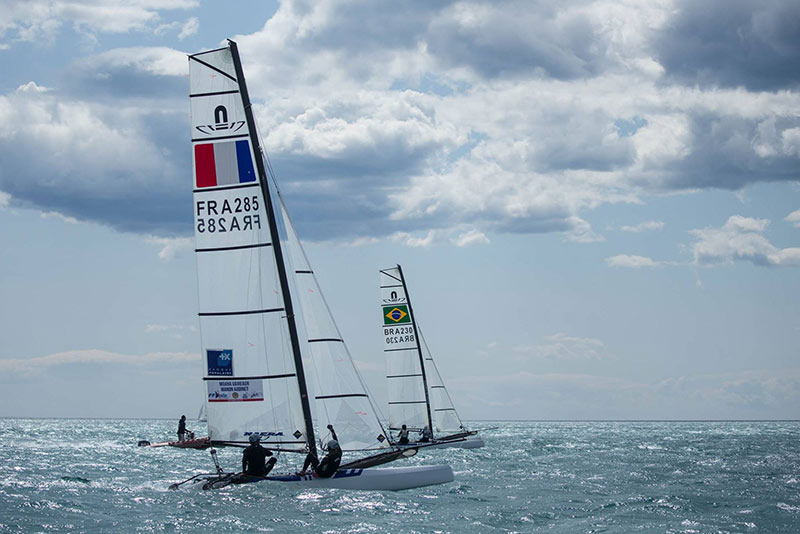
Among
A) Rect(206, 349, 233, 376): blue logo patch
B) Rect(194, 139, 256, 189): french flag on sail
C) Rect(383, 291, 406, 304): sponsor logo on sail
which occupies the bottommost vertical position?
Rect(206, 349, 233, 376): blue logo patch

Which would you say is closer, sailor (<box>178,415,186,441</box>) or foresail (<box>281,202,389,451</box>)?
foresail (<box>281,202,389,451</box>)

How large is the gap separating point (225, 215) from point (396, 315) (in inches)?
1004

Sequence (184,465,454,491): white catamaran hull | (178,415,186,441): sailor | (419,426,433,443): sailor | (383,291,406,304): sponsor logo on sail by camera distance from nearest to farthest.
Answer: (184,465,454,491): white catamaran hull
(178,415,186,441): sailor
(419,426,433,443): sailor
(383,291,406,304): sponsor logo on sail

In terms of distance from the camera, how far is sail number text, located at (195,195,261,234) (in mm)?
24781

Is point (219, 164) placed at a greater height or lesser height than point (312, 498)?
greater

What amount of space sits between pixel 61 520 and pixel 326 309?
29.7 ft

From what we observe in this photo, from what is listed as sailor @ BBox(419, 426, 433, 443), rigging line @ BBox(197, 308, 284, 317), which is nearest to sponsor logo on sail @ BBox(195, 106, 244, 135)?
rigging line @ BBox(197, 308, 284, 317)

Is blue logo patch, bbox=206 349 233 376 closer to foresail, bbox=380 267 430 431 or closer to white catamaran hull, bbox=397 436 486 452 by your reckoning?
white catamaran hull, bbox=397 436 486 452

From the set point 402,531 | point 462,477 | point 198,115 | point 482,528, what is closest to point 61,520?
point 402,531

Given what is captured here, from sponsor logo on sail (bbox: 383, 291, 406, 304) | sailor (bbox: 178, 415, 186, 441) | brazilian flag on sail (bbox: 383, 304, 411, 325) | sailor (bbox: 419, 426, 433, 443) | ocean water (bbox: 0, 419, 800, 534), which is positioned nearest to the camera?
ocean water (bbox: 0, 419, 800, 534)

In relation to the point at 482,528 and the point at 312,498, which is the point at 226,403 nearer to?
the point at 312,498

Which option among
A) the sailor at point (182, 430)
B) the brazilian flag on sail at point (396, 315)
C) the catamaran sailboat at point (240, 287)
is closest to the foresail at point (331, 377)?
the catamaran sailboat at point (240, 287)

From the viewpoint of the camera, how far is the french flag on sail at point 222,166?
977 inches

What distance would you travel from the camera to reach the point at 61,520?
800 inches
